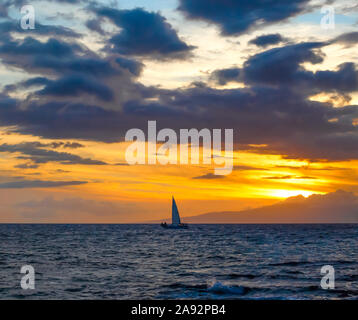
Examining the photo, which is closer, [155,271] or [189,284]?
[189,284]

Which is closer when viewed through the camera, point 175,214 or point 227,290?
point 227,290

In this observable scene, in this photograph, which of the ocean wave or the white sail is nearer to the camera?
the ocean wave

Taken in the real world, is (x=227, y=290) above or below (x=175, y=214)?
above

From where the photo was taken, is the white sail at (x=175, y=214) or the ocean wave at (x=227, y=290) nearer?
the ocean wave at (x=227, y=290)
